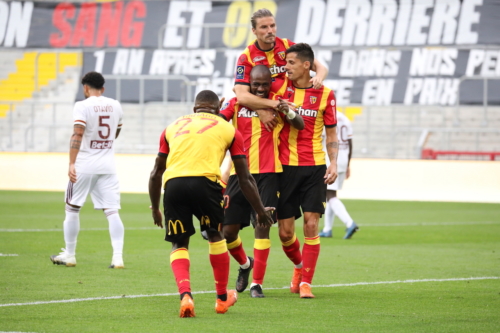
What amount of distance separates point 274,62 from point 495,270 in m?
3.59

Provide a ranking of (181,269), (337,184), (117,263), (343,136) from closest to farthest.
Answer: (181,269) → (117,263) → (343,136) → (337,184)

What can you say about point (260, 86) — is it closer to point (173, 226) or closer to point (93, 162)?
point (173, 226)

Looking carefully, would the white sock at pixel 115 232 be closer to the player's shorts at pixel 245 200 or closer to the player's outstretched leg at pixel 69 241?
the player's outstretched leg at pixel 69 241

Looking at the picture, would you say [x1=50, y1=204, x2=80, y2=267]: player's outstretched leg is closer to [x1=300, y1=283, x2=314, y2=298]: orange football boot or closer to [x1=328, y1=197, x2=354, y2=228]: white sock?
[x1=300, y1=283, x2=314, y2=298]: orange football boot

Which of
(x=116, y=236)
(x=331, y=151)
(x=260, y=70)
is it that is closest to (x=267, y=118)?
(x=260, y=70)

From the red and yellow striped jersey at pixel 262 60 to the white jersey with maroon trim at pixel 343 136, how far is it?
5621 mm

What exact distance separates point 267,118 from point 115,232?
295cm

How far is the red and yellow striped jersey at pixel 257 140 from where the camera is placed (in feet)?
23.8

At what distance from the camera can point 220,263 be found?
6.18 meters

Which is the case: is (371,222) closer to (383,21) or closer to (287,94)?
(287,94)

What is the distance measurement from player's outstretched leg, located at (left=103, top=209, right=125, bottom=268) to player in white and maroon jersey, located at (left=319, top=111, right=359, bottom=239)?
4359 millimetres

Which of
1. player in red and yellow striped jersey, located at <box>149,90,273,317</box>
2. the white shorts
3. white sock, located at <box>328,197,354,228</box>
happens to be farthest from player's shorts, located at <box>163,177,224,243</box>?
the white shorts

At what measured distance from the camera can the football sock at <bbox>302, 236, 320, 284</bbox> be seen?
7195 mm

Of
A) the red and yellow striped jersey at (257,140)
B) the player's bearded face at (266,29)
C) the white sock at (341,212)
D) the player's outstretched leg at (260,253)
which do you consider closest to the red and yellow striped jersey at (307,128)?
the red and yellow striped jersey at (257,140)
